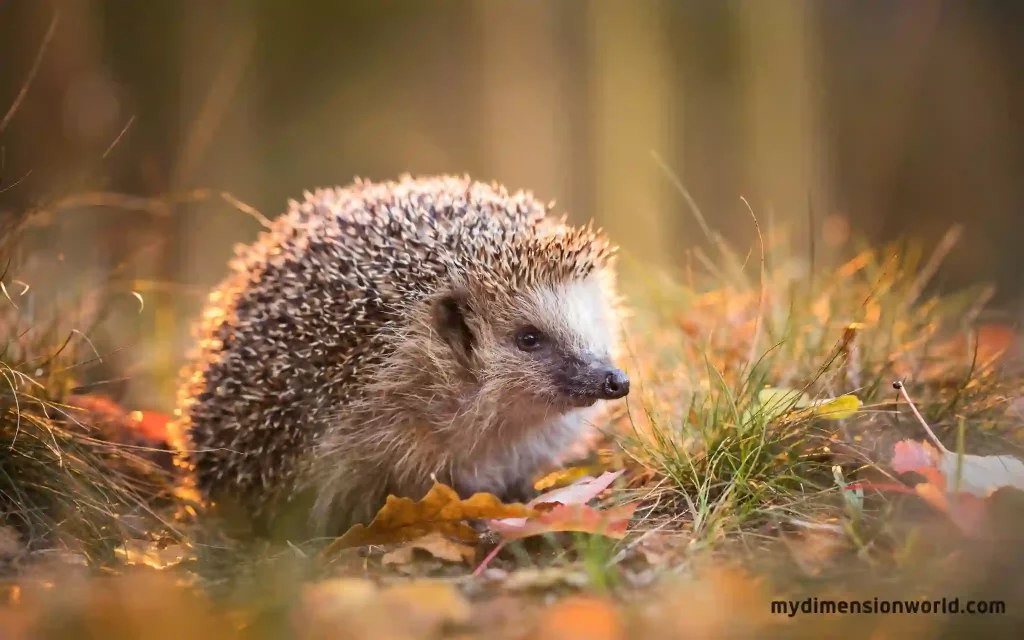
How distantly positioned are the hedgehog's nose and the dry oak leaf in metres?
0.58

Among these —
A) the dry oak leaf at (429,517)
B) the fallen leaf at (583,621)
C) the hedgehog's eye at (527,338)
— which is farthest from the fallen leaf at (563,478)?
the fallen leaf at (583,621)

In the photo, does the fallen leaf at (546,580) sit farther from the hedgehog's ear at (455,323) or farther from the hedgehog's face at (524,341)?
the hedgehog's ear at (455,323)

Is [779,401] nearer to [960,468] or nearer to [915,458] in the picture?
[915,458]

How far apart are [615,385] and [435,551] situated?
792 mm

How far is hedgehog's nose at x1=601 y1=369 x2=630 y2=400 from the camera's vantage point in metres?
2.73

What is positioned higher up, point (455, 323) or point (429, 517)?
point (455, 323)

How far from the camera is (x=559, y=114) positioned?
6781 millimetres

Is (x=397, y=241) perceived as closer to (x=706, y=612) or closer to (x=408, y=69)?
(x=706, y=612)

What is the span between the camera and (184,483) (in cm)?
302

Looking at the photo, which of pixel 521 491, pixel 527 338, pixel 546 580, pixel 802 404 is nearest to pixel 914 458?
pixel 802 404

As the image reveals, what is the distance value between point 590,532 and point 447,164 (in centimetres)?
592

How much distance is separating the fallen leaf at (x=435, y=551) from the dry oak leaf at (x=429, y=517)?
3 centimetres

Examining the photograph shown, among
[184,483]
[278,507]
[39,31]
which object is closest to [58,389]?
[184,483]

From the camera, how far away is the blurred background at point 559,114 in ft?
14.0
